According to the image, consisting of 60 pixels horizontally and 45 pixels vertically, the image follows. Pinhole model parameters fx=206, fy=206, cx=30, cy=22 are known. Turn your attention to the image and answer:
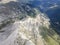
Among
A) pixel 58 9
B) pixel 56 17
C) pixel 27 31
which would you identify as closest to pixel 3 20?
pixel 27 31

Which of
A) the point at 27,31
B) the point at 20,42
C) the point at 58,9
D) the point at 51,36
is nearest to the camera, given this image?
the point at 20,42

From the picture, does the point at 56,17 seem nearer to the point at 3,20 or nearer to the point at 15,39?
the point at 3,20

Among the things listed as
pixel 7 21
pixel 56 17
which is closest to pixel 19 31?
pixel 7 21

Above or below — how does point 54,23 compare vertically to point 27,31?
below

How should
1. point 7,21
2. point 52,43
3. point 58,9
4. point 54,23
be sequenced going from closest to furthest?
1. point 7,21
2. point 52,43
3. point 54,23
4. point 58,9

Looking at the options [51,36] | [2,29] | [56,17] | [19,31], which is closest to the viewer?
[19,31]

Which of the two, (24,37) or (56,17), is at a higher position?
(24,37)

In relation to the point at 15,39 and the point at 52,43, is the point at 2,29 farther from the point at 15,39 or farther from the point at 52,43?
the point at 52,43

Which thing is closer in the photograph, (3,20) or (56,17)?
(3,20)

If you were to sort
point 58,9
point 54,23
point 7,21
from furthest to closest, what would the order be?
point 58,9
point 54,23
point 7,21
